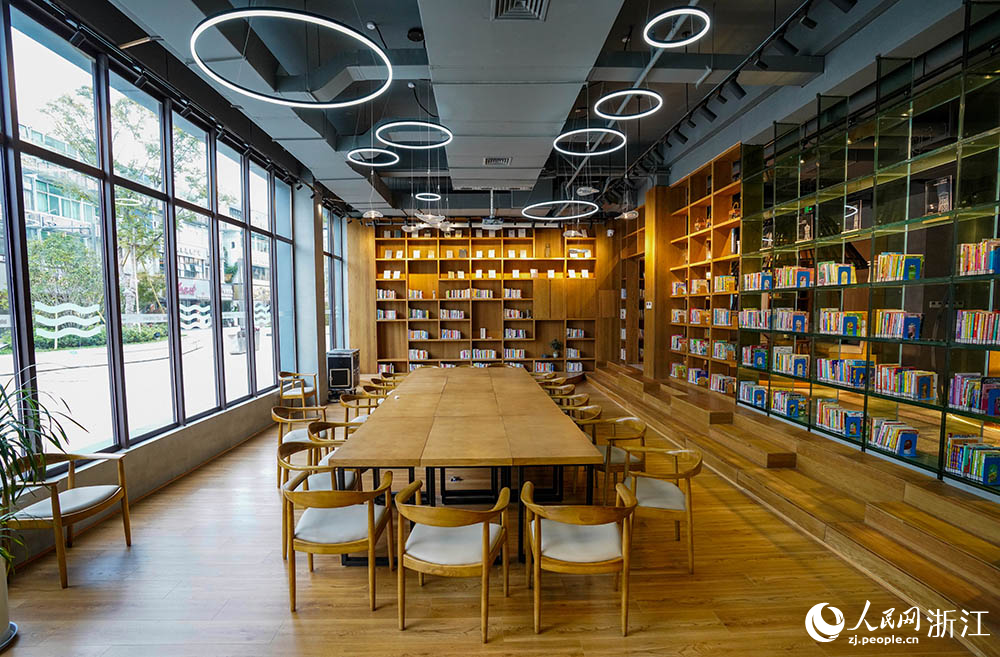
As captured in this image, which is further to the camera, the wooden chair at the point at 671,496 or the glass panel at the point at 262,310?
the glass panel at the point at 262,310

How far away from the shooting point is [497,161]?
6.75 metres

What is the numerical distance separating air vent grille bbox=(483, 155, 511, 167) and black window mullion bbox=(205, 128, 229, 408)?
137 inches

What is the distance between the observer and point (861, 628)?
2.57m

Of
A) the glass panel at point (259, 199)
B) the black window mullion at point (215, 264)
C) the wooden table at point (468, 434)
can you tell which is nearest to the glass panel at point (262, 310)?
the glass panel at point (259, 199)

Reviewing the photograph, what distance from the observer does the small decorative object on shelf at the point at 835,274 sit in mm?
4590

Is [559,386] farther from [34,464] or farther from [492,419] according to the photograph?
[34,464]

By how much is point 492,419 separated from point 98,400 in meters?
3.44

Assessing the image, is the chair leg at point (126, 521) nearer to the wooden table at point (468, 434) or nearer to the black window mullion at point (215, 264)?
the wooden table at point (468, 434)

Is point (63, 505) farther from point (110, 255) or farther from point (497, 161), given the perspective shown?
point (497, 161)

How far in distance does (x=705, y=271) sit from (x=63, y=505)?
811 centimetres

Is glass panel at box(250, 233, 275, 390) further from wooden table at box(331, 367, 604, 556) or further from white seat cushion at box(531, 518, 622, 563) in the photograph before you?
white seat cushion at box(531, 518, 622, 563)

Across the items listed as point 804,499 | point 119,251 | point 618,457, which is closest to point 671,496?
point 618,457

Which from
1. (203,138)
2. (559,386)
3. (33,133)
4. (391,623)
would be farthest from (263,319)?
(391,623)

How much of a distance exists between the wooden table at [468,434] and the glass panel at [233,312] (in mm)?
2709
